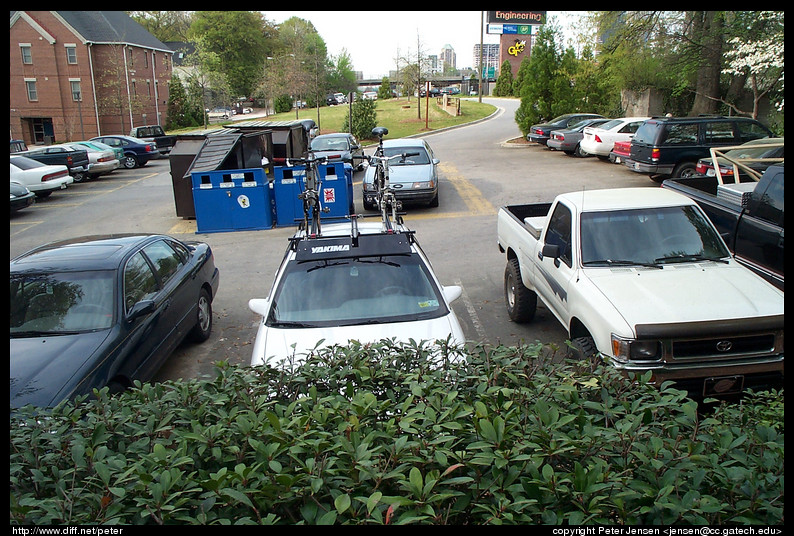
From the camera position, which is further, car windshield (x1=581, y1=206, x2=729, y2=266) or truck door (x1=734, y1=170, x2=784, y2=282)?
truck door (x1=734, y1=170, x2=784, y2=282)

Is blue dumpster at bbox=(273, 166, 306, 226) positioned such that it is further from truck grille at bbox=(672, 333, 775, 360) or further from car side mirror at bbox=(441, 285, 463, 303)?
truck grille at bbox=(672, 333, 775, 360)

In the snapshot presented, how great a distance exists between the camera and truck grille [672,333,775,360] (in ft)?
16.4

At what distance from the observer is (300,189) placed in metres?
14.6

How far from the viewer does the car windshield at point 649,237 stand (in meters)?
6.21

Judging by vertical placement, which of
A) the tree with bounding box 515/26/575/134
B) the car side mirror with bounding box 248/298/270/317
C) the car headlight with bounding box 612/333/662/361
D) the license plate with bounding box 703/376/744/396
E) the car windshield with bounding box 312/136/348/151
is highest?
the tree with bounding box 515/26/575/134

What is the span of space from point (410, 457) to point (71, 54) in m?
49.4

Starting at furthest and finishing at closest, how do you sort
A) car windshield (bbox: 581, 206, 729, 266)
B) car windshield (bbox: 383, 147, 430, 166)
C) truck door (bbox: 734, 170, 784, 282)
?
car windshield (bbox: 383, 147, 430, 166)
truck door (bbox: 734, 170, 784, 282)
car windshield (bbox: 581, 206, 729, 266)

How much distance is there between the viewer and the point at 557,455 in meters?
2.48

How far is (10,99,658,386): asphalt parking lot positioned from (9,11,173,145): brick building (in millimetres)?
18437

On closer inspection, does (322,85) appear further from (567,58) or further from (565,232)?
(565,232)

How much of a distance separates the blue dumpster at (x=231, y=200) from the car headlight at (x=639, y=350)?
1086cm

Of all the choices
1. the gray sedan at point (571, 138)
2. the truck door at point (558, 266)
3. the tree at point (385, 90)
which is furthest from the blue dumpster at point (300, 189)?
the tree at point (385, 90)

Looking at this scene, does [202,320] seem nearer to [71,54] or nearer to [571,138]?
[571,138]

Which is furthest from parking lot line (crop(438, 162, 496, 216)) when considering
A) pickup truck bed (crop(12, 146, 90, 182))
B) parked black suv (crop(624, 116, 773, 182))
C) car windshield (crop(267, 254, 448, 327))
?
pickup truck bed (crop(12, 146, 90, 182))
